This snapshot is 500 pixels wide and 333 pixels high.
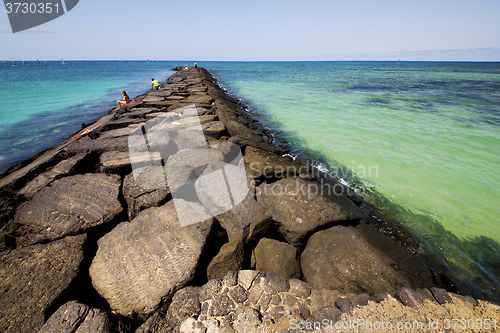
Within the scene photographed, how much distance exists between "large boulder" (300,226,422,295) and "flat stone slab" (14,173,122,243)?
6.86ft

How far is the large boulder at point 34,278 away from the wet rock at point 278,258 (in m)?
1.55

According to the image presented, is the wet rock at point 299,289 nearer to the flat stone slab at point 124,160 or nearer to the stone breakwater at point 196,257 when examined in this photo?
the stone breakwater at point 196,257

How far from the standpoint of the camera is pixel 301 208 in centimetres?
231

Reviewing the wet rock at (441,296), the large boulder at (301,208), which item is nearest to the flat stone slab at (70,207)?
the large boulder at (301,208)

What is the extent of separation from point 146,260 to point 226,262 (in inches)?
27.5

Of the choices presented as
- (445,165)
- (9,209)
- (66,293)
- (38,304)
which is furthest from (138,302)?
(445,165)

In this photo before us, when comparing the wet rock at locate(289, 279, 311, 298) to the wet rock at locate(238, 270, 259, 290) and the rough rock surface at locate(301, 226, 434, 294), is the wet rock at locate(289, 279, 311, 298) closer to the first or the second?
the rough rock surface at locate(301, 226, 434, 294)

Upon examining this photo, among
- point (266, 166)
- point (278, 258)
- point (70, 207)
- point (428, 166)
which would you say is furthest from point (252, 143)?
point (428, 166)

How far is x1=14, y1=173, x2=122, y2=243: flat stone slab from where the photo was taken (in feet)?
6.66

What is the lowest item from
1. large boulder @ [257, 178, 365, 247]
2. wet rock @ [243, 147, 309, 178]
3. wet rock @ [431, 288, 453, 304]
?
wet rock @ [431, 288, 453, 304]

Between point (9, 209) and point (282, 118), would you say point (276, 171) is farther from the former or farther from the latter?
point (282, 118)

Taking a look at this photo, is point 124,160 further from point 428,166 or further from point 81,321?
point 428,166

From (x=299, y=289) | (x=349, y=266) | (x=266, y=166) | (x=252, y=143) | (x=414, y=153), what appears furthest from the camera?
(x=414, y=153)

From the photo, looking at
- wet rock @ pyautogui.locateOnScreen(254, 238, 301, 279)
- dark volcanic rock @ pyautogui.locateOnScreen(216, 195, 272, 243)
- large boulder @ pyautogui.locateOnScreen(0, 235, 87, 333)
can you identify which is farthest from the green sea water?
large boulder @ pyautogui.locateOnScreen(0, 235, 87, 333)
